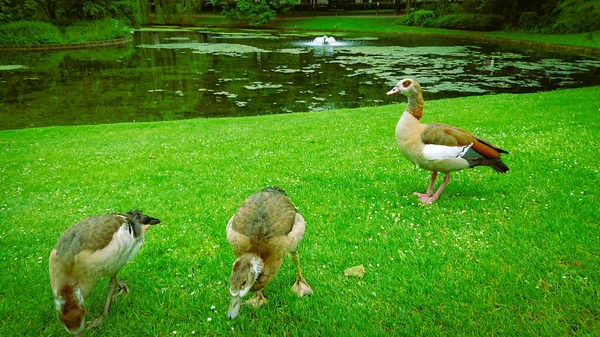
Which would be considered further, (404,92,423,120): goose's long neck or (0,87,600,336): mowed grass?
(404,92,423,120): goose's long neck

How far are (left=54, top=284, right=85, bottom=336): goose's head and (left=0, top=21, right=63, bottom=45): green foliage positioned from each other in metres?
52.6

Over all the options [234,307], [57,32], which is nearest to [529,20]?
[234,307]

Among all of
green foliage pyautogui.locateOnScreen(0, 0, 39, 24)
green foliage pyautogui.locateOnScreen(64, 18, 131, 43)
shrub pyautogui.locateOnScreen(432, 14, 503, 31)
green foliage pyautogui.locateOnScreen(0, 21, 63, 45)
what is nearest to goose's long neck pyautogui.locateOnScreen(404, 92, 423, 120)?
green foliage pyautogui.locateOnScreen(0, 21, 63, 45)

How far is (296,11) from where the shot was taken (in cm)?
9294

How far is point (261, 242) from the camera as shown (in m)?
4.18

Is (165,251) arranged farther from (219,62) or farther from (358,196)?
(219,62)

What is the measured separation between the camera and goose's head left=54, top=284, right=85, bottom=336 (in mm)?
3602

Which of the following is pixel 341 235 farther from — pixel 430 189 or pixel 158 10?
pixel 158 10

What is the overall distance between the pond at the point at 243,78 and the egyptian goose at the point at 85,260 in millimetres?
15275

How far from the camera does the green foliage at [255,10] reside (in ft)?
258

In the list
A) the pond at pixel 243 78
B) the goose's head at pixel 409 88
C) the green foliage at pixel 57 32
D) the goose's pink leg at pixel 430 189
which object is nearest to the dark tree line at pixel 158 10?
the green foliage at pixel 57 32

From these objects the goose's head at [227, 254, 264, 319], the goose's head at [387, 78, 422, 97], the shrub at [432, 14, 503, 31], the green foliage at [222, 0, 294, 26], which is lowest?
the goose's head at [227, 254, 264, 319]

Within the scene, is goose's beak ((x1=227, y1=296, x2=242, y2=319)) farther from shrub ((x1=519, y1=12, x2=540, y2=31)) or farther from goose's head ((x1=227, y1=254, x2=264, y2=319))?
shrub ((x1=519, y1=12, x2=540, y2=31))

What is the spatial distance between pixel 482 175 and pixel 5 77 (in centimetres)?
3397
